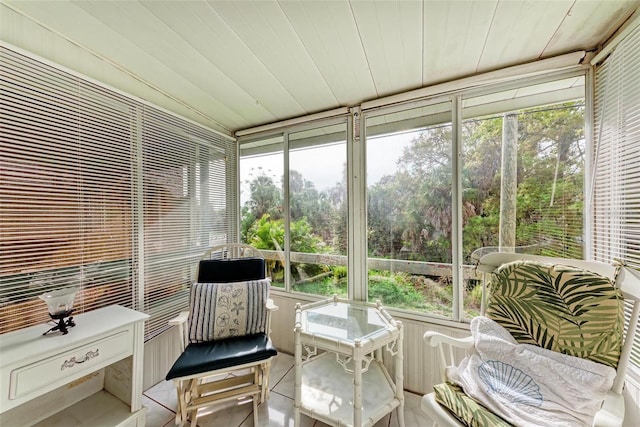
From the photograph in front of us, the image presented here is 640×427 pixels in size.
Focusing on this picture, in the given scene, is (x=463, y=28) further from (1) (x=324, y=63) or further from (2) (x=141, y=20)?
(2) (x=141, y=20)

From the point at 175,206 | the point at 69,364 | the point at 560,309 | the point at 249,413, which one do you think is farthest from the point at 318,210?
the point at 69,364

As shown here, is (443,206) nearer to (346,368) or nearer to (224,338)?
(346,368)

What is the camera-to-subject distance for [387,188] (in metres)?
1.97

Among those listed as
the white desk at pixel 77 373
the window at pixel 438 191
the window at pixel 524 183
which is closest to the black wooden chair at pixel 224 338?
the white desk at pixel 77 373

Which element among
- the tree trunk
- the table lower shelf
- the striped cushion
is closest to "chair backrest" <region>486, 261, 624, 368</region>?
the tree trunk

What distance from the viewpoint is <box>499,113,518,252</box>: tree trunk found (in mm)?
1575

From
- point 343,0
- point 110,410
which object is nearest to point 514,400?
point 343,0

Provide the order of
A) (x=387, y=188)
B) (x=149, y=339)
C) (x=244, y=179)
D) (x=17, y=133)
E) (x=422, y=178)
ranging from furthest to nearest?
(x=244, y=179)
(x=387, y=188)
(x=422, y=178)
(x=149, y=339)
(x=17, y=133)

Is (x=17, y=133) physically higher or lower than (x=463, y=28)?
lower

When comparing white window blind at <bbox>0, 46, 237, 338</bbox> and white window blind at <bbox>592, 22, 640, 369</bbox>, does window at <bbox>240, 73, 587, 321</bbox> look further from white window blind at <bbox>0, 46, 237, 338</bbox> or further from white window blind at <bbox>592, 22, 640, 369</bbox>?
white window blind at <bbox>0, 46, 237, 338</bbox>

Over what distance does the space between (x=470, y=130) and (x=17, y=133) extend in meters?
2.69

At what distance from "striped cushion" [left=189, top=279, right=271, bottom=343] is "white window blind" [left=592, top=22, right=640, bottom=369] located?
209 cm

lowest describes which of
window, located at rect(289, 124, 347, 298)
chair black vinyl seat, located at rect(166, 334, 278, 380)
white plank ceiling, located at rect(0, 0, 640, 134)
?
chair black vinyl seat, located at rect(166, 334, 278, 380)

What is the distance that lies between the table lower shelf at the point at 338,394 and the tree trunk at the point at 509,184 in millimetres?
1252
